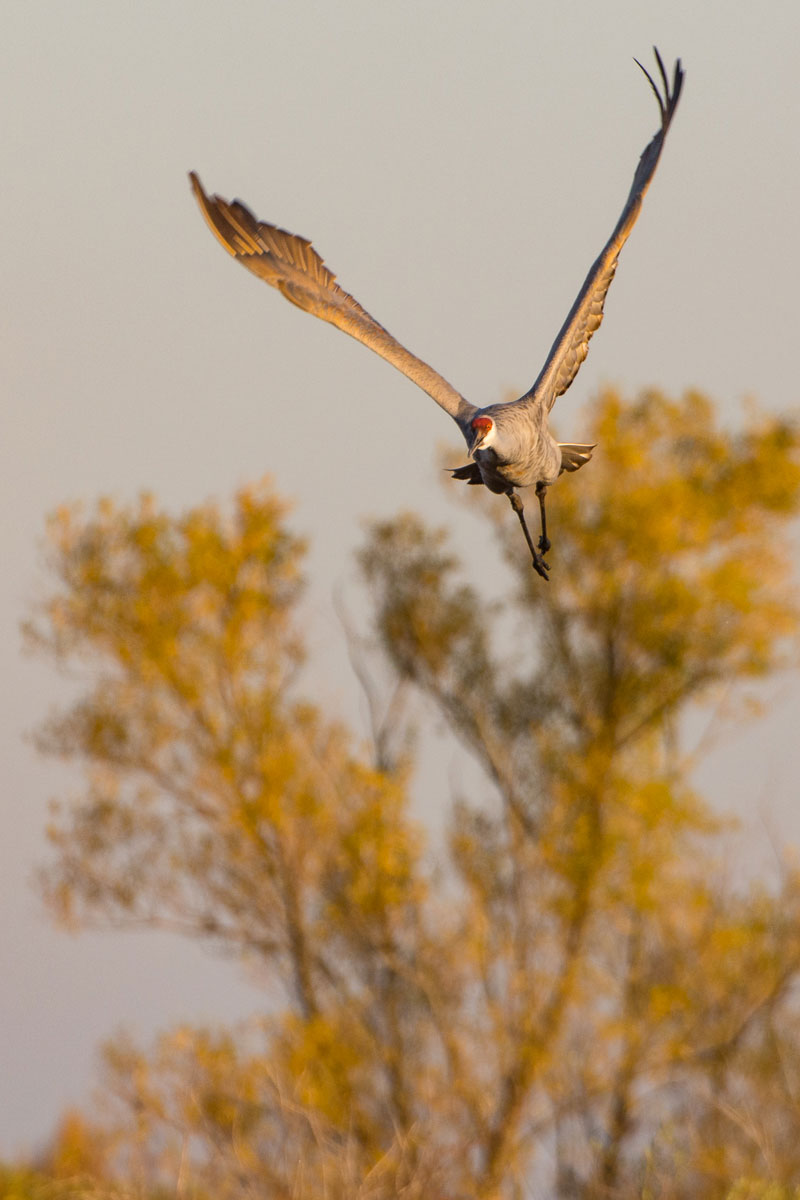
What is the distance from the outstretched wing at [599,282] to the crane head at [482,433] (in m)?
0.82

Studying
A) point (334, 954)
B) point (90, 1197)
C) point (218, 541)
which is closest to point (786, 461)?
point (218, 541)

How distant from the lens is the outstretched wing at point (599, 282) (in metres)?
6.90

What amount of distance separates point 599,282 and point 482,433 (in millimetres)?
1656

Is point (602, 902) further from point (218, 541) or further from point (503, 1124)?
point (218, 541)

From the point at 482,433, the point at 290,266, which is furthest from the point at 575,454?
the point at 290,266

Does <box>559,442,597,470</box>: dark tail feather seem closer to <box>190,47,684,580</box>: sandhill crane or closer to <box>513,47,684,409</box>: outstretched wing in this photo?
<box>190,47,684,580</box>: sandhill crane

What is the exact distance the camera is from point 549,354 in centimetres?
682

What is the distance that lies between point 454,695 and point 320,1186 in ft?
24.5

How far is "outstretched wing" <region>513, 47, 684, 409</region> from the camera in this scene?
22.6 ft

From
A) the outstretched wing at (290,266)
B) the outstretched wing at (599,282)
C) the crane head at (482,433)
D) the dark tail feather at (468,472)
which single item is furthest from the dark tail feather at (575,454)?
the crane head at (482,433)

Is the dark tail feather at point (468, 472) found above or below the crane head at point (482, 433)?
above

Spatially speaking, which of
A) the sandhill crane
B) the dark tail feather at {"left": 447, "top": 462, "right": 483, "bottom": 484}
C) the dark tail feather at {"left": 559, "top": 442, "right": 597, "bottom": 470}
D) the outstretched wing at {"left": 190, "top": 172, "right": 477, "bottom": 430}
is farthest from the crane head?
the dark tail feather at {"left": 559, "top": 442, "right": 597, "bottom": 470}

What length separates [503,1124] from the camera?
49.3 ft

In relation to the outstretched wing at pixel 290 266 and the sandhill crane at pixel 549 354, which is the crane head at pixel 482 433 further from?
the outstretched wing at pixel 290 266
